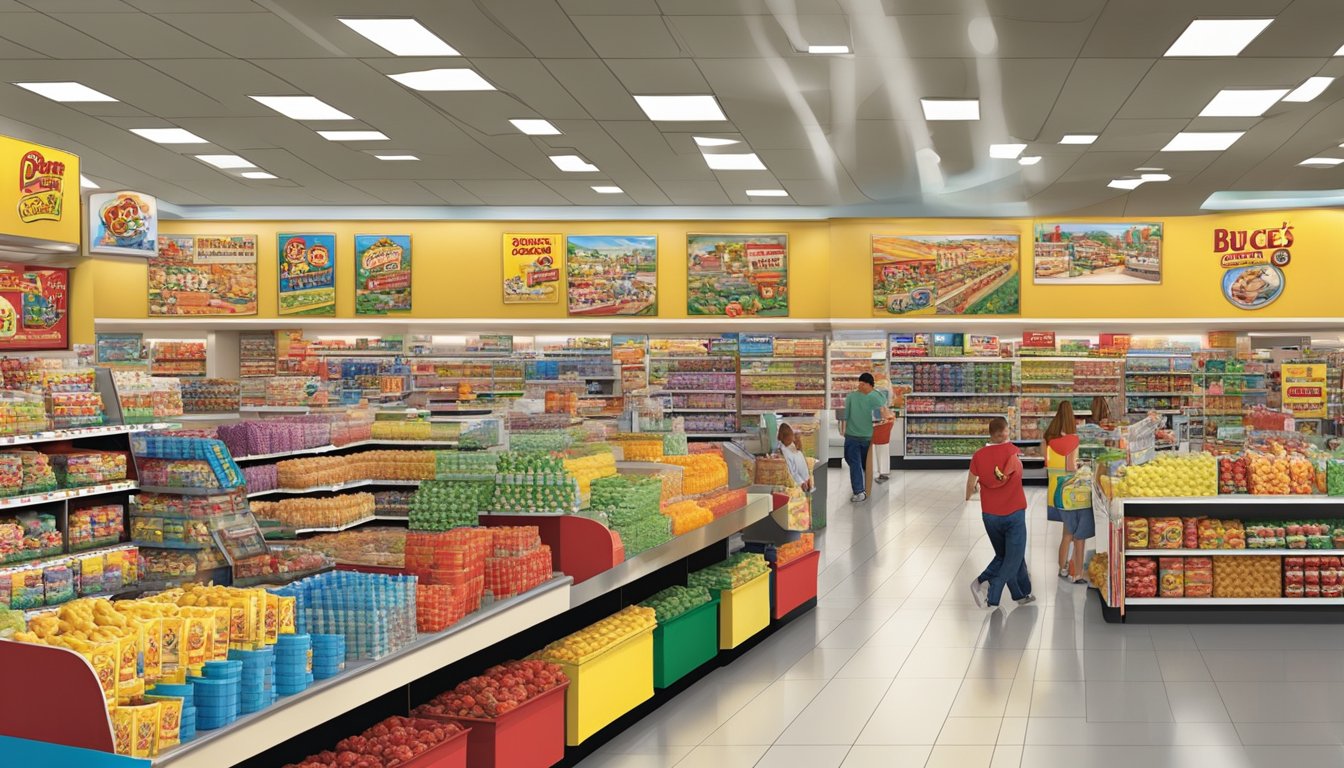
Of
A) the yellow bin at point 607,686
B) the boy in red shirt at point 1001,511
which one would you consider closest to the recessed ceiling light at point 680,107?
the boy in red shirt at point 1001,511

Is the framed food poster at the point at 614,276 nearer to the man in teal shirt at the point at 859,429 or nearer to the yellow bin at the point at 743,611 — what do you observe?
the man in teal shirt at the point at 859,429

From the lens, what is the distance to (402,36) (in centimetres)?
776

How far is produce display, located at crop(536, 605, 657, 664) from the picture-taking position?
16.9ft

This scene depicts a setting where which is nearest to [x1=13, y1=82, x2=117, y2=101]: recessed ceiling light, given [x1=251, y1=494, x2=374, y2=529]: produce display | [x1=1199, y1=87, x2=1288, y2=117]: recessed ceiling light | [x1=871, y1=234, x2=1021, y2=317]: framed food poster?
[x1=251, y1=494, x2=374, y2=529]: produce display

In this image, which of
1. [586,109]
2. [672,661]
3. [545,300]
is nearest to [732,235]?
[545,300]

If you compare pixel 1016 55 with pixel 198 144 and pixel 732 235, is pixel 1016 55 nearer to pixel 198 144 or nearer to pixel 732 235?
pixel 198 144

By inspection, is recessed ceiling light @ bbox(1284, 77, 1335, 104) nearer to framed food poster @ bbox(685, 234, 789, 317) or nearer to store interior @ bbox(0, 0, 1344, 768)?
store interior @ bbox(0, 0, 1344, 768)

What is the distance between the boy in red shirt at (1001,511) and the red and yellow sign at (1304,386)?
5.62 metres

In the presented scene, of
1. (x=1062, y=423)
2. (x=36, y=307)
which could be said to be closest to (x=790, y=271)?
(x=1062, y=423)

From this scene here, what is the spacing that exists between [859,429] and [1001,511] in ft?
21.8

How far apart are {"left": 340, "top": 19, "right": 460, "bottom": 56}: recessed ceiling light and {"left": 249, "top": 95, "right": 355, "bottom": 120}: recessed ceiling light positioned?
1795 millimetres

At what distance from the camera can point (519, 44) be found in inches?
310

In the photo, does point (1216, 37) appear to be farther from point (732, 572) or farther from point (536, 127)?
point (536, 127)

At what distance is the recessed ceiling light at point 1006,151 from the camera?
11.6 m
